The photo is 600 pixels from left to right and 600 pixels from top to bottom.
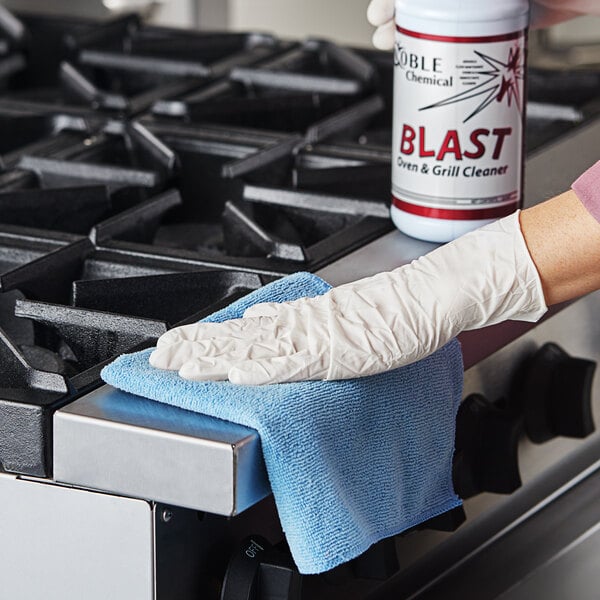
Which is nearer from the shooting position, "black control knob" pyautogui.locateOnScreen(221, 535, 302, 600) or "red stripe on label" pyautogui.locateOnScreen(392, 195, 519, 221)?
"black control knob" pyautogui.locateOnScreen(221, 535, 302, 600)

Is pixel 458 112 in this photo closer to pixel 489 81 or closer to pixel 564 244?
pixel 489 81

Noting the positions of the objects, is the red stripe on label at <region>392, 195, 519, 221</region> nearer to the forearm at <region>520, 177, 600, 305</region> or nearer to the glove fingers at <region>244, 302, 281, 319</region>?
the forearm at <region>520, 177, 600, 305</region>

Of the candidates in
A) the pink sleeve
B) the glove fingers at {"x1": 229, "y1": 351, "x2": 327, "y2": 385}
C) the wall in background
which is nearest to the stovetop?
the glove fingers at {"x1": 229, "y1": 351, "x2": 327, "y2": 385}

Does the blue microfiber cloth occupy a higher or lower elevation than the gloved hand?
lower

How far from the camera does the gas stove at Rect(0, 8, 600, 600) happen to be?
85 cm

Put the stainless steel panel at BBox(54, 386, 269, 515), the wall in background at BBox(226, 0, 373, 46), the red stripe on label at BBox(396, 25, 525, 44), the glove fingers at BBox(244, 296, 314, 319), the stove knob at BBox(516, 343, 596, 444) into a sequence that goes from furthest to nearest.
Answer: the wall in background at BBox(226, 0, 373, 46) → the stove knob at BBox(516, 343, 596, 444) → the red stripe on label at BBox(396, 25, 525, 44) → the glove fingers at BBox(244, 296, 314, 319) → the stainless steel panel at BBox(54, 386, 269, 515)

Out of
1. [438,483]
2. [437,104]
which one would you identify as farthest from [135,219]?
[438,483]

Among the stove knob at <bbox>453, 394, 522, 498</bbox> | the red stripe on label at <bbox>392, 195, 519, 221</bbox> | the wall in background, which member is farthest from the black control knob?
the wall in background

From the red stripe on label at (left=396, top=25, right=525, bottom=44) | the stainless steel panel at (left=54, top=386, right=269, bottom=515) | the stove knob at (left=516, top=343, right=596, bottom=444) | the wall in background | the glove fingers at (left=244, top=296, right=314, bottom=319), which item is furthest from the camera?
the wall in background

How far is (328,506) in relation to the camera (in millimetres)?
826

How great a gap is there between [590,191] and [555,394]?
0.25 m

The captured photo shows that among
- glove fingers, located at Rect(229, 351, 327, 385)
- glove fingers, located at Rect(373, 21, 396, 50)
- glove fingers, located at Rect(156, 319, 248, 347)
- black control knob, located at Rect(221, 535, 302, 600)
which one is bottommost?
black control knob, located at Rect(221, 535, 302, 600)

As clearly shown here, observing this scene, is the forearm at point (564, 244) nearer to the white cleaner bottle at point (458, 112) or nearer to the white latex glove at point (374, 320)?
the white latex glove at point (374, 320)

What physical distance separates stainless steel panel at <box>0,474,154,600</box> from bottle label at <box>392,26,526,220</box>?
419mm
